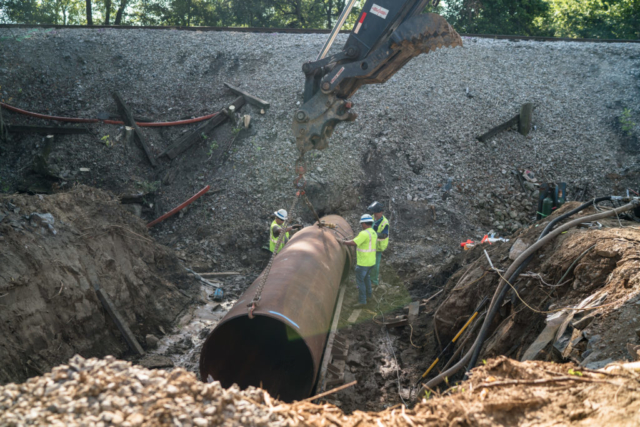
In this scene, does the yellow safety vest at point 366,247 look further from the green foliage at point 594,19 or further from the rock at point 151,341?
the green foliage at point 594,19

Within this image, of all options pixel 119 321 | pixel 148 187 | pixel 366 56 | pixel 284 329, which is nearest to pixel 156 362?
pixel 119 321

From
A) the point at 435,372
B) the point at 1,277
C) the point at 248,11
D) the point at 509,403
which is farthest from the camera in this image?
the point at 248,11

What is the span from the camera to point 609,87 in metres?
15.2

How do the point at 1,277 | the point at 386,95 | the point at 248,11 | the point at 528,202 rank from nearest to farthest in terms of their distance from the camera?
the point at 1,277
the point at 528,202
the point at 386,95
the point at 248,11

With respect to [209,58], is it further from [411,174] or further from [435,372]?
[435,372]

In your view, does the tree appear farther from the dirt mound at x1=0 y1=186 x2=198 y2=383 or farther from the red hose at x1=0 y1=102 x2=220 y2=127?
the dirt mound at x1=0 y1=186 x2=198 y2=383

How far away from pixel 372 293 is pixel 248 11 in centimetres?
2070

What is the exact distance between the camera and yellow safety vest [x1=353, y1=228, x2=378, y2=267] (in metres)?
7.80

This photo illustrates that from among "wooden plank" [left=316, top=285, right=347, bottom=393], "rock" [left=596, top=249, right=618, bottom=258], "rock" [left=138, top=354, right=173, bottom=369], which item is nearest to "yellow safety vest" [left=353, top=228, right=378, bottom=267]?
"wooden plank" [left=316, top=285, right=347, bottom=393]

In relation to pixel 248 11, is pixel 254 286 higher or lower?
lower

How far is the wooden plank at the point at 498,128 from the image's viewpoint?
545 inches

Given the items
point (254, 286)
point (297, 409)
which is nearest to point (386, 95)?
point (254, 286)

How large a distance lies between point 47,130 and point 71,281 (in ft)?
28.5

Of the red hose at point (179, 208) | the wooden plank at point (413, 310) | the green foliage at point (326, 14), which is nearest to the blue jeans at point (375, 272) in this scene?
the wooden plank at point (413, 310)
